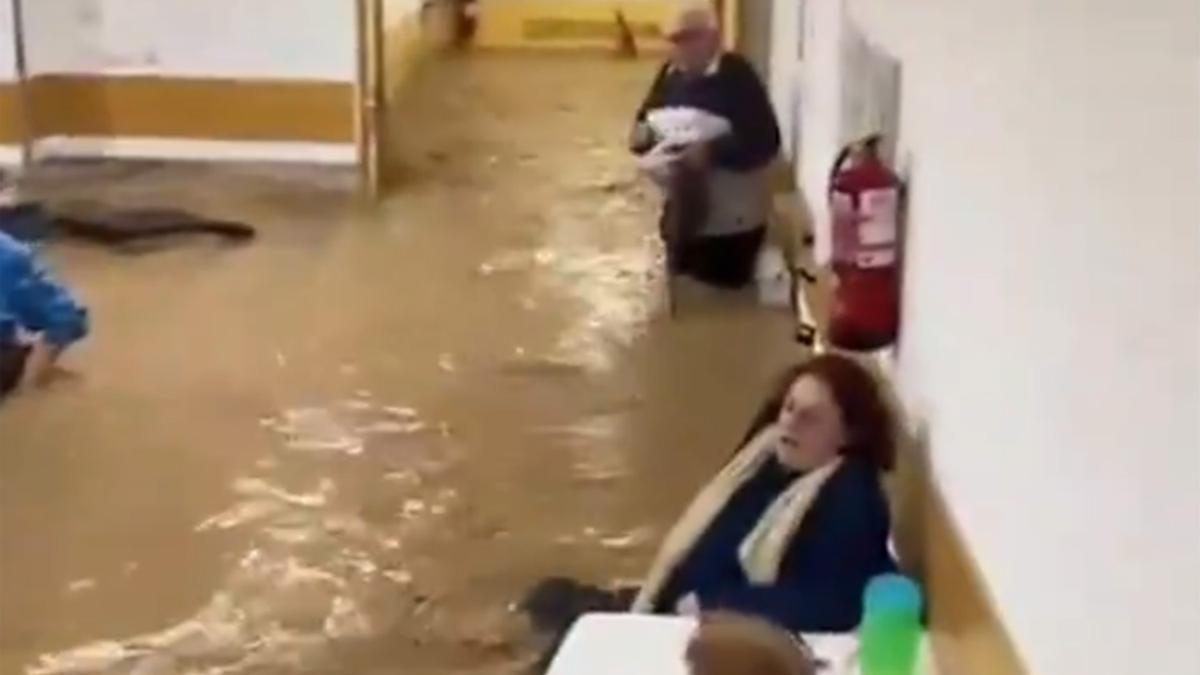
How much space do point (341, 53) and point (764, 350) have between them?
231 cm

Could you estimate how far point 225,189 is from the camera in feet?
20.5

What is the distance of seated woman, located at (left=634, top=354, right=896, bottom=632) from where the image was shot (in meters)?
2.69

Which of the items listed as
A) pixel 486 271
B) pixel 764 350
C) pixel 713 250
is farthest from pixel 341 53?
pixel 764 350

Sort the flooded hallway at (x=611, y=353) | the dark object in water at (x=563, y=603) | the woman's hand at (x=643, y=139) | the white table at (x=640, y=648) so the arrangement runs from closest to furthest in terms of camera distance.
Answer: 1. the flooded hallway at (x=611, y=353)
2. the white table at (x=640, y=648)
3. the dark object in water at (x=563, y=603)
4. the woman's hand at (x=643, y=139)

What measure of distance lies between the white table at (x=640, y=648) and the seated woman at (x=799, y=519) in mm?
118

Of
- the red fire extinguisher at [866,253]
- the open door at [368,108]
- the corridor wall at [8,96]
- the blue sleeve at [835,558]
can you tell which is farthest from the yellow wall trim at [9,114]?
the blue sleeve at [835,558]

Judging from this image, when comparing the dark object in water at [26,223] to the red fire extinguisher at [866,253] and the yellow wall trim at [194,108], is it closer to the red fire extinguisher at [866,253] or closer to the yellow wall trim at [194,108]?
the yellow wall trim at [194,108]

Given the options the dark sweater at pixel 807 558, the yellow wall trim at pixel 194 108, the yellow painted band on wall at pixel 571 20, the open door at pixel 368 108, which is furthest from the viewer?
the yellow painted band on wall at pixel 571 20

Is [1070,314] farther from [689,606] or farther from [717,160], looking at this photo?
[717,160]

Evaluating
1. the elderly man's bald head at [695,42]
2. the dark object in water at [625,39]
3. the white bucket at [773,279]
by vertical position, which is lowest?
the dark object in water at [625,39]

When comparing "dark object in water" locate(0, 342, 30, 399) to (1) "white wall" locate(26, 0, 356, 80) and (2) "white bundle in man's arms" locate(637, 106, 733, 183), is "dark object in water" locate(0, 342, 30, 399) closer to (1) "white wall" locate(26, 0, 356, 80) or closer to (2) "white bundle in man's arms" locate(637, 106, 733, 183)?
(2) "white bundle in man's arms" locate(637, 106, 733, 183)

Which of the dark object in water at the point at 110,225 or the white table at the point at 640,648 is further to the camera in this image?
the dark object in water at the point at 110,225

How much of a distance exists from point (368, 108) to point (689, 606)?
3.75 metres

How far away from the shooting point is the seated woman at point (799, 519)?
2.69 meters
